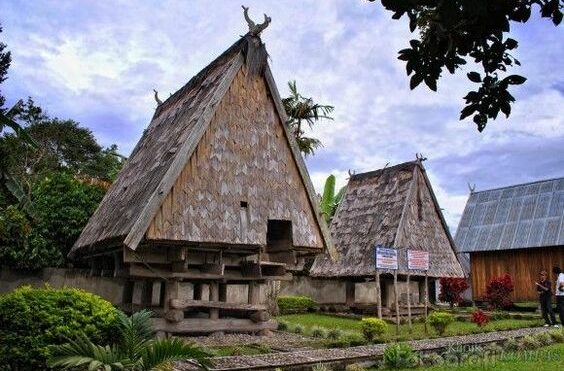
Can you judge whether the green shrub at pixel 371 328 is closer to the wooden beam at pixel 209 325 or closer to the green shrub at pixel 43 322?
the wooden beam at pixel 209 325

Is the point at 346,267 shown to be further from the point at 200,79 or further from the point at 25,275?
the point at 25,275

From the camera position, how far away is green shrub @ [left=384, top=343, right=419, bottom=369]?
8.35 m

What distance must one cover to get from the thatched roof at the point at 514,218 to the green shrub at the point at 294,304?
30.0 feet

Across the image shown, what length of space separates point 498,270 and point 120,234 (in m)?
20.1

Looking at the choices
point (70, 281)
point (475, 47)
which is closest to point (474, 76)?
point (475, 47)

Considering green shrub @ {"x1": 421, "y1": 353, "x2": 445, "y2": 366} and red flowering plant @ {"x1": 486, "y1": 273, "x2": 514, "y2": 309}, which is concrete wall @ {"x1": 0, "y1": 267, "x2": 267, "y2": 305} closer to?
green shrub @ {"x1": 421, "y1": 353, "x2": 445, "y2": 366}

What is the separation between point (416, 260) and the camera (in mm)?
13836

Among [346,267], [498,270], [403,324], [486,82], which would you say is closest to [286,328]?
[403,324]

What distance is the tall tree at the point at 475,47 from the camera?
11.1 ft

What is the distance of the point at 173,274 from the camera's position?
1134 centimetres

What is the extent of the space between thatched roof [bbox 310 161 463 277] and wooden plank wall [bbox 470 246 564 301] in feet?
13.3

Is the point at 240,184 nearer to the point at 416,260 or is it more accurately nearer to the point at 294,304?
the point at 416,260

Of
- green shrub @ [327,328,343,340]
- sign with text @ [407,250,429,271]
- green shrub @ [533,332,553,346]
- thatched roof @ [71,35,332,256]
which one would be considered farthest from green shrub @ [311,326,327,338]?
green shrub @ [533,332,553,346]

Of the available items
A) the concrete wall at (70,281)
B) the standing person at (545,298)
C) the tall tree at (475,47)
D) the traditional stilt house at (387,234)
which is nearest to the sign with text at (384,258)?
the standing person at (545,298)
